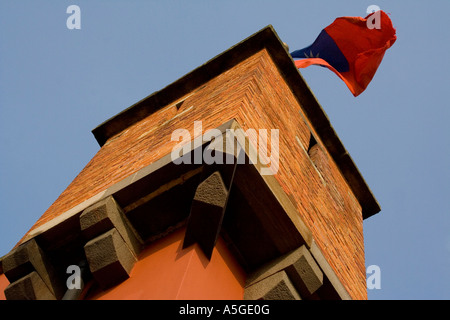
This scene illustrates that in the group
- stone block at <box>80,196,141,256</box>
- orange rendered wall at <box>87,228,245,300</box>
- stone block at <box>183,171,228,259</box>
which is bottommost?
orange rendered wall at <box>87,228,245,300</box>

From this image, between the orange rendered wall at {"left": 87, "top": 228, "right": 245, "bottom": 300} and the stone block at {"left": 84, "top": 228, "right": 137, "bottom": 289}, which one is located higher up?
the stone block at {"left": 84, "top": 228, "right": 137, "bottom": 289}

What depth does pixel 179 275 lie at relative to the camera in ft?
11.7

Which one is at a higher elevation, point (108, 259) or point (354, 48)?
point (354, 48)

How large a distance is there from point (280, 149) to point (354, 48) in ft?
13.2

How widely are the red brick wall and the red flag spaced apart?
7.17 ft

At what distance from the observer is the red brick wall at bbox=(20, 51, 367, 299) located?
4.94m

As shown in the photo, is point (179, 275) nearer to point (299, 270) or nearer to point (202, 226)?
point (202, 226)

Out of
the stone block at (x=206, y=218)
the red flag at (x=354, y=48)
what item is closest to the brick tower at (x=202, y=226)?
the stone block at (x=206, y=218)

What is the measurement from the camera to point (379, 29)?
852 centimetres

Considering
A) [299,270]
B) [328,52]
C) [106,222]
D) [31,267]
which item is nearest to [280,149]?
[299,270]

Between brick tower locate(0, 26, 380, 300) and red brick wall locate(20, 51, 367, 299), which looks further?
red brick wall locate(20, 51, 367, 299)

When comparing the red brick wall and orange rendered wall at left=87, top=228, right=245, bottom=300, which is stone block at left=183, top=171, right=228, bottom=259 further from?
the red brick wall

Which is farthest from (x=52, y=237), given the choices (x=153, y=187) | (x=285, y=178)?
(x=285, y=178)

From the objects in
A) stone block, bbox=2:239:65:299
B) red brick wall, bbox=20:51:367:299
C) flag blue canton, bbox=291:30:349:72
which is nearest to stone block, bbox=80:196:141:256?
stone block, bbox=2:239:65:299
